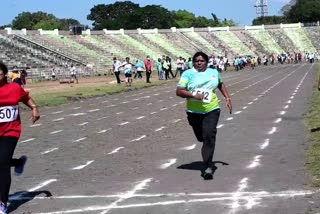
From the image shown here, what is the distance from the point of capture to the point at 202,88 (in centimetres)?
856

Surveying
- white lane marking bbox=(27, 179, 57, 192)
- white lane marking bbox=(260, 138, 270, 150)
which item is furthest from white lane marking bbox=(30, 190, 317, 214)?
white lane marking bbox=(260, 138, 270, 150)

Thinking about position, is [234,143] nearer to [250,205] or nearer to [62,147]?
[62,147]

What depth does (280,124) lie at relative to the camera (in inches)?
585

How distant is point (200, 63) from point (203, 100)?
1.75ft

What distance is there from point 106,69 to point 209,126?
5572 cm

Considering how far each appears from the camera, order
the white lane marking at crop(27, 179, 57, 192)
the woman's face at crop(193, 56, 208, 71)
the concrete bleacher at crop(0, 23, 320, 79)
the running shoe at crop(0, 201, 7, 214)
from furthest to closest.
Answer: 1. the concrete bleacher at crop(0, 23, 320, 79)
2. the woman's face at crop(193, 56, 208, 71)
3. the white lane marking at crop(27, 179, 57, 192)
4. the running shoe at crop(0, 201, 7, 214)

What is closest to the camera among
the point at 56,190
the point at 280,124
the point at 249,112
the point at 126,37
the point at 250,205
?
the point at 250,205

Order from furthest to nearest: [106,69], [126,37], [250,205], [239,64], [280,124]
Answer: [126,37]
[239,64]
[106,69]
[280,124]
[250,205]

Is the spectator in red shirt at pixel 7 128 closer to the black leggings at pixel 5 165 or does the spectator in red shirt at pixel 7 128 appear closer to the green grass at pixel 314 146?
the black leggings at pixel 5 165

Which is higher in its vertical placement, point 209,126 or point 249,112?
point 209,126

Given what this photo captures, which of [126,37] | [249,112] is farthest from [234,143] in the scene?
[126,37]

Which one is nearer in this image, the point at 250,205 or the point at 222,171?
the point at 250,205

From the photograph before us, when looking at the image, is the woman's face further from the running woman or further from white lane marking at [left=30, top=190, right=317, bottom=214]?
white lane marking at [left=30, top=190, right=317, bottom=214]

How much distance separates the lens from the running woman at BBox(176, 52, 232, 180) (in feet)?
27.8
